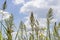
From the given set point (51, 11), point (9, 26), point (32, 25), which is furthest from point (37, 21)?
point (9, 26)

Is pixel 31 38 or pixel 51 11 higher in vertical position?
pixel 51 11

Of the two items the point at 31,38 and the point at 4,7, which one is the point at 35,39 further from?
the point at 4,7

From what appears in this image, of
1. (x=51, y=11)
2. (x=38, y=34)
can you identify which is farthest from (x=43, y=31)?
(x=51, y=11)

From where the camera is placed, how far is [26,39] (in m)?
4.18

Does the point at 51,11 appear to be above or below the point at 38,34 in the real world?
above

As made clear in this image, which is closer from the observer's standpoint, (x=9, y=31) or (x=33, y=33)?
(x=9, y=31)

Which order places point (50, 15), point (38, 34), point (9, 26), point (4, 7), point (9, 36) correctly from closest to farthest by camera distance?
point (9, 36) → point (9, 26) → point (4, 7) → point (50, 15) → point (38, 34)

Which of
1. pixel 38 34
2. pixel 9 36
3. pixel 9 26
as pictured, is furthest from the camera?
pixel 38 34

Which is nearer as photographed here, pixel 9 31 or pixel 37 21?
pixel 9 31

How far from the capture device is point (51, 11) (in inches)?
157

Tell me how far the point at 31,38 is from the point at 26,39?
8.6 inches

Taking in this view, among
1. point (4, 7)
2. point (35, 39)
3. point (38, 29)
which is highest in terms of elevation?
point (4, 7)

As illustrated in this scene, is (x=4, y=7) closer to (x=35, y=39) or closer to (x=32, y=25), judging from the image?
(x=32, y=25)

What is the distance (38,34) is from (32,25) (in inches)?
10.9
